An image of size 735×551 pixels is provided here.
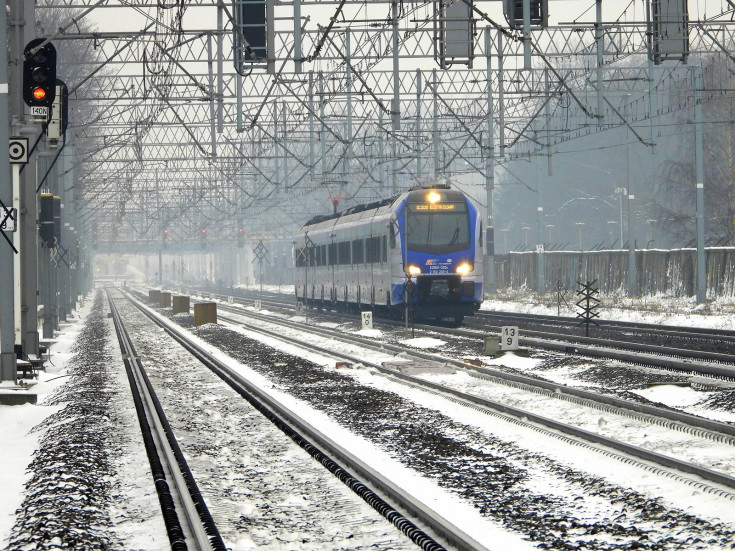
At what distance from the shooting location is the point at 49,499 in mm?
9000

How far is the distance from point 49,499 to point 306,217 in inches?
3402

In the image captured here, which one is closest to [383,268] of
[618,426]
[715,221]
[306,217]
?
[618,426]

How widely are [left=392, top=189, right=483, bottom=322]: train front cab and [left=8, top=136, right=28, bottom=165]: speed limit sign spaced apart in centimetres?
1527

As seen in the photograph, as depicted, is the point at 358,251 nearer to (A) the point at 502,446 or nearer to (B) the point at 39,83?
(B) the point at 39,83

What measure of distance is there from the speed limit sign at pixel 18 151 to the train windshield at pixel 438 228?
15463 mm

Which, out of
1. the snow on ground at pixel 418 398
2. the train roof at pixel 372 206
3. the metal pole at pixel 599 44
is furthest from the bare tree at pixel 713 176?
the metal pole at pixel 599 44

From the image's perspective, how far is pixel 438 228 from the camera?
31.7m

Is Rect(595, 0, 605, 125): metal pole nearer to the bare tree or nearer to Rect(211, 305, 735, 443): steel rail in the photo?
Rect(211, 305, 735, 443): steel rail

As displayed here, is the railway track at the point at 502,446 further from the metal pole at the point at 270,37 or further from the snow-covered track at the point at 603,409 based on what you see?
the metal pole at the point at 270,37

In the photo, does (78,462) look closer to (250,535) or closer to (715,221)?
(250,535)

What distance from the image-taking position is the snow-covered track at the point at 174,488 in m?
7.41

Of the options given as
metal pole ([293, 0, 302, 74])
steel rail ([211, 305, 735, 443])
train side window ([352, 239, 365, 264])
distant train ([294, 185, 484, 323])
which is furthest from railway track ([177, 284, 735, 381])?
metal pole ([293, 0, 302, 74])

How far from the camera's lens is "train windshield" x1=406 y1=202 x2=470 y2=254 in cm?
3153

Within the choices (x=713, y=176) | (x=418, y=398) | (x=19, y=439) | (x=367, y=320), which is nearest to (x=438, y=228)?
(x=367, y=320)
